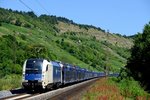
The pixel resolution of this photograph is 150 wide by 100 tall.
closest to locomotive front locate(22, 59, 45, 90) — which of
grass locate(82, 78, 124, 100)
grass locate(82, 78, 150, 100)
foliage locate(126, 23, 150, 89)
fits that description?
grass locate(82, 78, 150, 100)

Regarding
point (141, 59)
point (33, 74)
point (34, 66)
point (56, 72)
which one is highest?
point (141, 59)

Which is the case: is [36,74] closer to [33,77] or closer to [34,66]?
[33,77]

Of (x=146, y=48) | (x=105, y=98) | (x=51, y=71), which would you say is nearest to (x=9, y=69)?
(x=146, y=48)

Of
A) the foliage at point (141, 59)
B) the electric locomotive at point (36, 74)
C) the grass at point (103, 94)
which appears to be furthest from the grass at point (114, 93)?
the foliage at point (141, 59)

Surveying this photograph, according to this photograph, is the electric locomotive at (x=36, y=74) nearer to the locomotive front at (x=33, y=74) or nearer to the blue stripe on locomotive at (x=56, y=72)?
the locomotive front at (x=33, y=74)

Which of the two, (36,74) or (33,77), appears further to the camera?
(36,74)

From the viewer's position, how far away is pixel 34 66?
40.9 m

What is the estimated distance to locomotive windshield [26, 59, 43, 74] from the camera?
4053 cm

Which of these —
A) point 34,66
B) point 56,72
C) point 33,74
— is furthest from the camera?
point 56,72

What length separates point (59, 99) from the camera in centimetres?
3092

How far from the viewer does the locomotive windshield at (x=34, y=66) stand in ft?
133

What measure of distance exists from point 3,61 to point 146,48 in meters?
55.8

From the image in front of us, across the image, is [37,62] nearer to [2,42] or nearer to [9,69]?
[9,69]

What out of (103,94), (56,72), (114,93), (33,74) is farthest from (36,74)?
(114,93)
